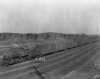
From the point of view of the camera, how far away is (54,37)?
6.70 m

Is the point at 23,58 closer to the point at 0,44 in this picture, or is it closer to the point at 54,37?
the point at 0,44

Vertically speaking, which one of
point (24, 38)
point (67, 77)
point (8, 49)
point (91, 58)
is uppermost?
point (24, 38)

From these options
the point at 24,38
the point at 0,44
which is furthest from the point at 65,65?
the point at 0,44

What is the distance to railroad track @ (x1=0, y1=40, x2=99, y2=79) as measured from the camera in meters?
4.57

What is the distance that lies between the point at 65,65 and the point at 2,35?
120 inches

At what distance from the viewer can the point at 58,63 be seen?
527 cm

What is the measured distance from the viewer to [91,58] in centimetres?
563

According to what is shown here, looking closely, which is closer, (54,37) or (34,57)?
(34,57)

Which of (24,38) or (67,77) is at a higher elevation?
(24,38)

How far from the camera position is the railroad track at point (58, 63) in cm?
457

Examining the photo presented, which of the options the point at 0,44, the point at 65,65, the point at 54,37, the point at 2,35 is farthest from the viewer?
the point at 54,37

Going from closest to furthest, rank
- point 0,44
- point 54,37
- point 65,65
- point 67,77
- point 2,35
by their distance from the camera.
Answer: point 67,77
point 65,65
point 0,44
point 2,35
point 54,37

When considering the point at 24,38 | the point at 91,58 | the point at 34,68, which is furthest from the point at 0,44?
the point at 91,58

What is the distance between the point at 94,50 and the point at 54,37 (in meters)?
1.98
